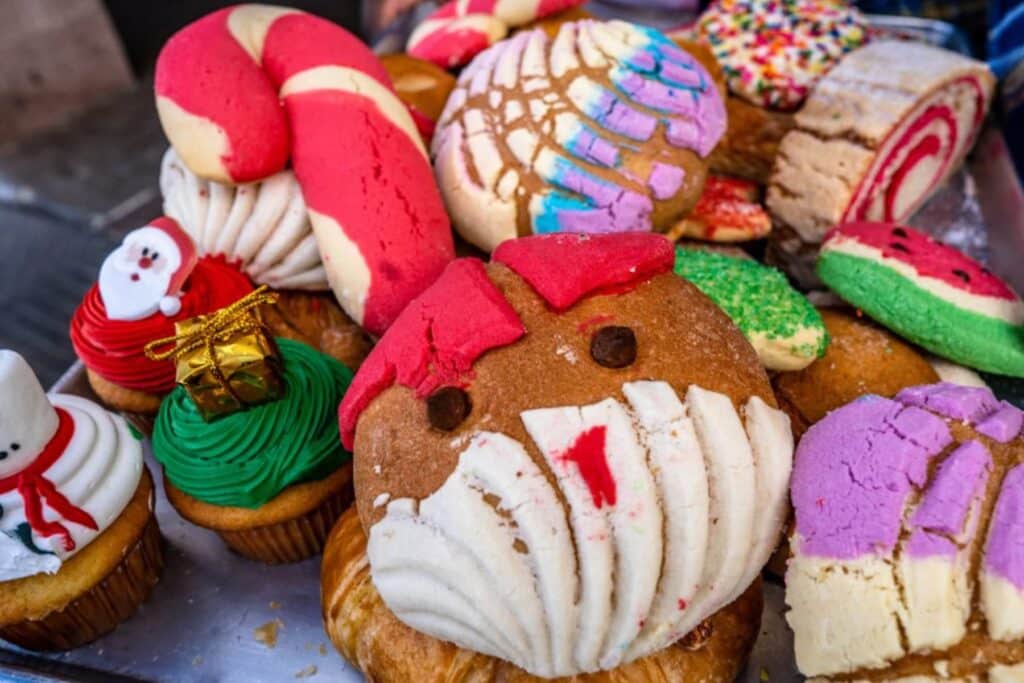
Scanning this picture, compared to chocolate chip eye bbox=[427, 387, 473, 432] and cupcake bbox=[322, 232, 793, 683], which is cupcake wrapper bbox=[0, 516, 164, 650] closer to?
cupcake bbox=[322, 232, 793, 683]

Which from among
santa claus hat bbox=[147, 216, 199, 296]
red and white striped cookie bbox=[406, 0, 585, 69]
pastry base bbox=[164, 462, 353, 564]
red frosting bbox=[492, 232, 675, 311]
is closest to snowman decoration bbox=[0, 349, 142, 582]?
pastry base bbox=[164, 462, 353, 564]

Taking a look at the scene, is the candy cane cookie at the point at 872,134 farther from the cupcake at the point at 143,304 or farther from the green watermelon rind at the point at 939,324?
the cupcake at the point at 143,304

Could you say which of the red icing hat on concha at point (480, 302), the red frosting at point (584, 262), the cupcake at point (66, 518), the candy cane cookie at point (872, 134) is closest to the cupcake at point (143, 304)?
the cupcake at point (66, 518)

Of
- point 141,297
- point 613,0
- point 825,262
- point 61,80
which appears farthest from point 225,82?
point 61,80

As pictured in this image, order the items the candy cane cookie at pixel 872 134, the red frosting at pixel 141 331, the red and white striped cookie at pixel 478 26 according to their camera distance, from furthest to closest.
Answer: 1. the red and white striped cookie at pixel 478 26
2. the candy cane cookie at pixel 872 134
3. the red frosting at pixel 141 331

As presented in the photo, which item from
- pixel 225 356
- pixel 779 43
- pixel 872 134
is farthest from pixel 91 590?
pixel 779 43

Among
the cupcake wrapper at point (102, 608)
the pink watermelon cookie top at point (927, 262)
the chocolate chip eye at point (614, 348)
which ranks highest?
the chocolate chip eye at point (614, 348)
